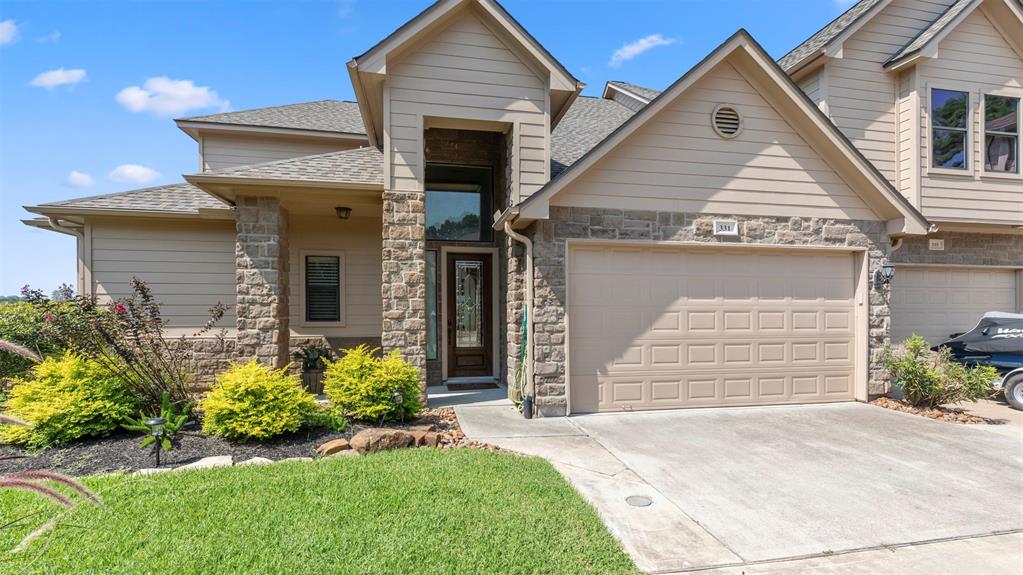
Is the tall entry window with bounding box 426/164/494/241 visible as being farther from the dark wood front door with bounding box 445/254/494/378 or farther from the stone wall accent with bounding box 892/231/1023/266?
the stone wall accent with bounding box 892/231/1023/266

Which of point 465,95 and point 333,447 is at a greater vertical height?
point 465,95

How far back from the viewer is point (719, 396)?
736cm

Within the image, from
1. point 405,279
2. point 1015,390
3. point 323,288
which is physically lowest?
point 1015,390

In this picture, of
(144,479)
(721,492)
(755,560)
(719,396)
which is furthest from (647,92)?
(144,479)

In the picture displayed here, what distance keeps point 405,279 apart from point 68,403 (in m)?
4.00

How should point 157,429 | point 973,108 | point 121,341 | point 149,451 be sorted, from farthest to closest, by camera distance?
1. point 973,108
2. point 121,341
3. point 149,451
4. point 157,429

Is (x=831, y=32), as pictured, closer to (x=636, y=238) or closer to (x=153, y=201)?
(x=636, y=238)

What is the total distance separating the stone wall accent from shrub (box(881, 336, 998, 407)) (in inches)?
91.8

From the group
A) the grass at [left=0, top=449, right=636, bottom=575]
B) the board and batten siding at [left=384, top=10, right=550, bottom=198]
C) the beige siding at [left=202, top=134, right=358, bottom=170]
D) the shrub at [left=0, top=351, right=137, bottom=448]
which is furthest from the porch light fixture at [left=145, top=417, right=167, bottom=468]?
the beige siding at [left=202, top=134, right=358, bottom=170]

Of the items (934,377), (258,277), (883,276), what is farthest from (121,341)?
(934,377)

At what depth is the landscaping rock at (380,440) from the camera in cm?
515

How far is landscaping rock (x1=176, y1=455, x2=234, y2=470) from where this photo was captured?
4648 mm

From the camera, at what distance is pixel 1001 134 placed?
30.2 ft

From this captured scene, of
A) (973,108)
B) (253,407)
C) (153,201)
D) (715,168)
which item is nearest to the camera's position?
(253,407)
